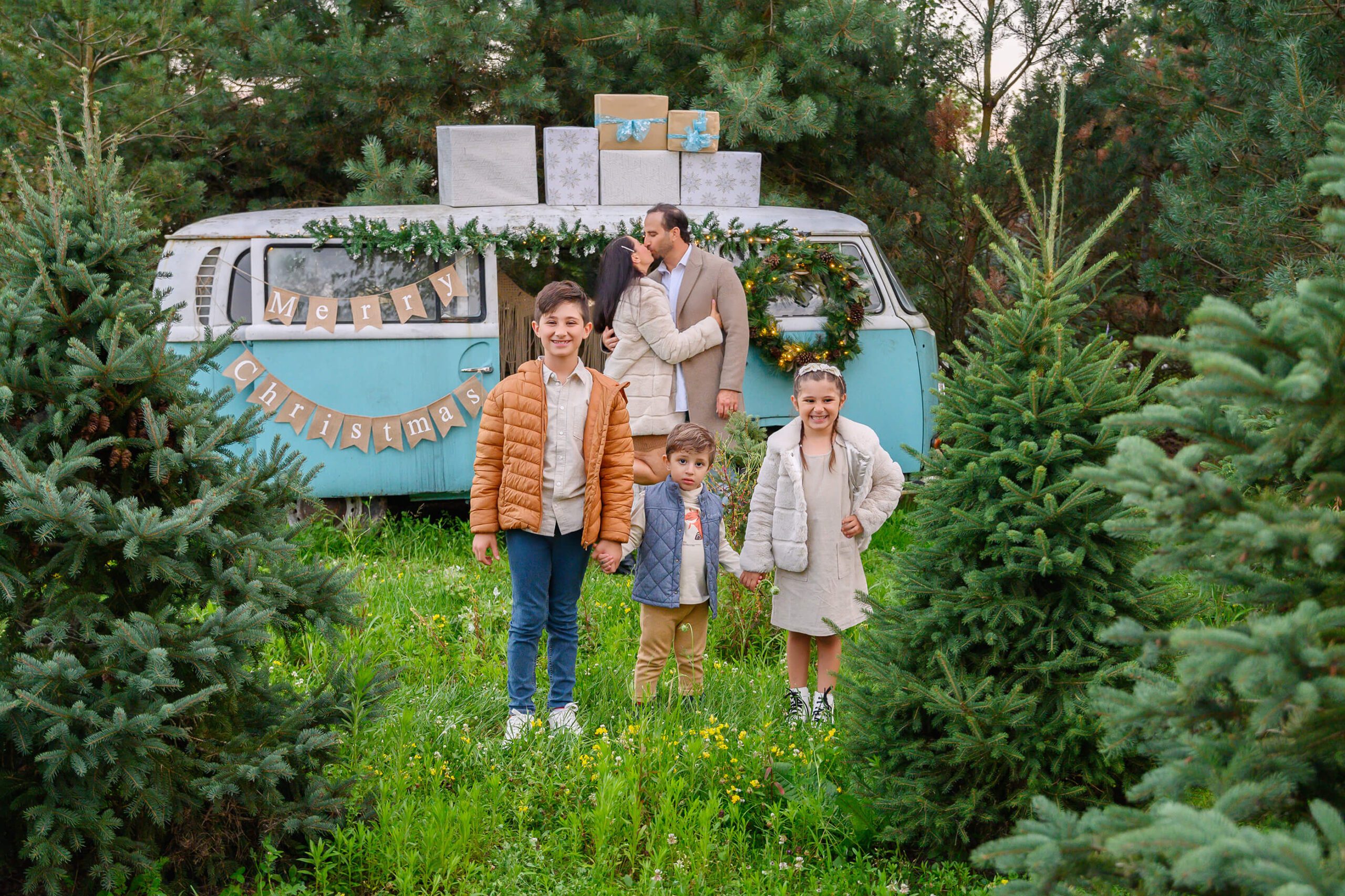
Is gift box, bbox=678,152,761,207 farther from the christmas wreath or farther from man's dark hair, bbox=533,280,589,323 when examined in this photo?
man's dark hair, bbox=533,280,589,323

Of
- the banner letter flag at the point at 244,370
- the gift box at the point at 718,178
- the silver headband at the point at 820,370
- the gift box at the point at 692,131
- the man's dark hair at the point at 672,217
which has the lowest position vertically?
the banner letter flag at the point at 244,370

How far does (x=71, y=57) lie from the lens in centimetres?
869

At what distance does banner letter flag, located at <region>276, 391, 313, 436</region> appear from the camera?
7.00 m

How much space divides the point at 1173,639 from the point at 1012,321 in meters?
1.62

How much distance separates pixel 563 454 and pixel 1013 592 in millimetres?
1677

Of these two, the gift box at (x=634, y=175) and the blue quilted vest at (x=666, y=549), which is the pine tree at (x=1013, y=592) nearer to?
the blue quilted vest at (x=666, y=549)

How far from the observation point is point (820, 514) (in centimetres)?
439

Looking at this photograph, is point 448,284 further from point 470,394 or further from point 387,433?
point 387,433

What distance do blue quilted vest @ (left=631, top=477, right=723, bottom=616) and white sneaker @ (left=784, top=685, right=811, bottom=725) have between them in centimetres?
45

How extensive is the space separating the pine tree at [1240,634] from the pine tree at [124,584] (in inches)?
79.8

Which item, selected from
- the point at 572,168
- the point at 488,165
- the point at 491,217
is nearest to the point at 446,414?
the point at 491,217

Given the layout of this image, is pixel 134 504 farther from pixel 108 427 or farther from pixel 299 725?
pixel 299 725

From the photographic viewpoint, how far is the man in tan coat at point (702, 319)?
584 cm

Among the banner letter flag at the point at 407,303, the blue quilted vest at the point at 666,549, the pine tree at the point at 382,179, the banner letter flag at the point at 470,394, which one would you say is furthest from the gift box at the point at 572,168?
the blue quilted vest at the point at 666,549
